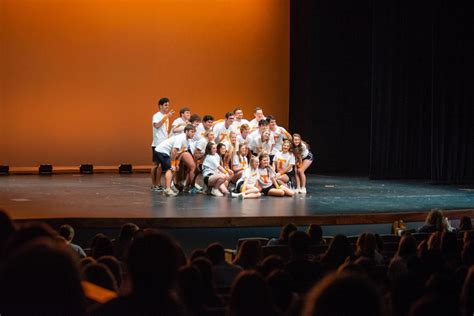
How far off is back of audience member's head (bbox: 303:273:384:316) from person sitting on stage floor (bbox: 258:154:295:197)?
30.0ft

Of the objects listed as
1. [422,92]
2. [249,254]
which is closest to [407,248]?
[249,254]

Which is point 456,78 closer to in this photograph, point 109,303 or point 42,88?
point 42,88

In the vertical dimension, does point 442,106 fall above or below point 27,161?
above

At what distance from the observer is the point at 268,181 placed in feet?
36.1

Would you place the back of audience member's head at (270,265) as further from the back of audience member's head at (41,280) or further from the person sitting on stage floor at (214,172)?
the person sitting on stage floor at (214,172)

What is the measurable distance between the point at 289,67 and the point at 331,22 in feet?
5.21

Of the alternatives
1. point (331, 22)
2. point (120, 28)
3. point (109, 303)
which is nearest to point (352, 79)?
point (331, 22)

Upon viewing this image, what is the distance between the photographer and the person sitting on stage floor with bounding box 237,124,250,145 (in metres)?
11.8

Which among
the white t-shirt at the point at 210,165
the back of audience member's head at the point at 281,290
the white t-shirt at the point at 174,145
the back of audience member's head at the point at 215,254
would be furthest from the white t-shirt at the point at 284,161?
the back of audience member's head at the point at 281,290

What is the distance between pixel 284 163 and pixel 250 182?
80 cm

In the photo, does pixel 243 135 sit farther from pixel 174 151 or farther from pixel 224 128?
pixel 174 151

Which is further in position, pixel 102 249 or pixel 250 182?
pixel 250 182

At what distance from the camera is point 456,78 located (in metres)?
13.0

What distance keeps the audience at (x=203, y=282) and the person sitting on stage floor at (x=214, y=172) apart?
5827 mm
